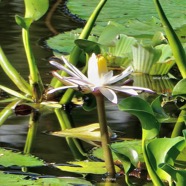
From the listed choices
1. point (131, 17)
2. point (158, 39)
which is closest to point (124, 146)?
point (158, 39)

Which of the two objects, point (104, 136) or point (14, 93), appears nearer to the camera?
point (104, 136)

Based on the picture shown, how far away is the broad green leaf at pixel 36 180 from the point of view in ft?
5.12

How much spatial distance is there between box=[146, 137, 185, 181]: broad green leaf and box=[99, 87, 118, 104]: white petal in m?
0.19

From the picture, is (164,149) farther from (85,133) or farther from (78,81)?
(85,133)

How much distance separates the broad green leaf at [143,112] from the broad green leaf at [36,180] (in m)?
0.22

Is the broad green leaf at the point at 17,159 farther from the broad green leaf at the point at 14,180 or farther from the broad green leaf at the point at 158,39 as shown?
the broad green leaf at the point at 158,39

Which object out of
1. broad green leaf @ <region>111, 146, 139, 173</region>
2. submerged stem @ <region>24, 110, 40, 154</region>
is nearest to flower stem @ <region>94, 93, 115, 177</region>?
broad green leaf @ <region>111, 146, 139, 173</region>

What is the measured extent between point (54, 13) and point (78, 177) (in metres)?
2.49

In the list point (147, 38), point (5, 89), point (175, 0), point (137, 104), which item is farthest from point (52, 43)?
point (137, 104)

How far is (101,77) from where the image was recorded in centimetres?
162

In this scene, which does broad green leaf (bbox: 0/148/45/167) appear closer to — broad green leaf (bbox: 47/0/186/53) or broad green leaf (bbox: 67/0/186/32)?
broad green leaf (bbox: 47/0/186/53)

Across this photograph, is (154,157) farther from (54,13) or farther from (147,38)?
(54,13)

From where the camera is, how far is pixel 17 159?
1734mm

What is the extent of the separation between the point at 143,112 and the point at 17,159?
419 mm
